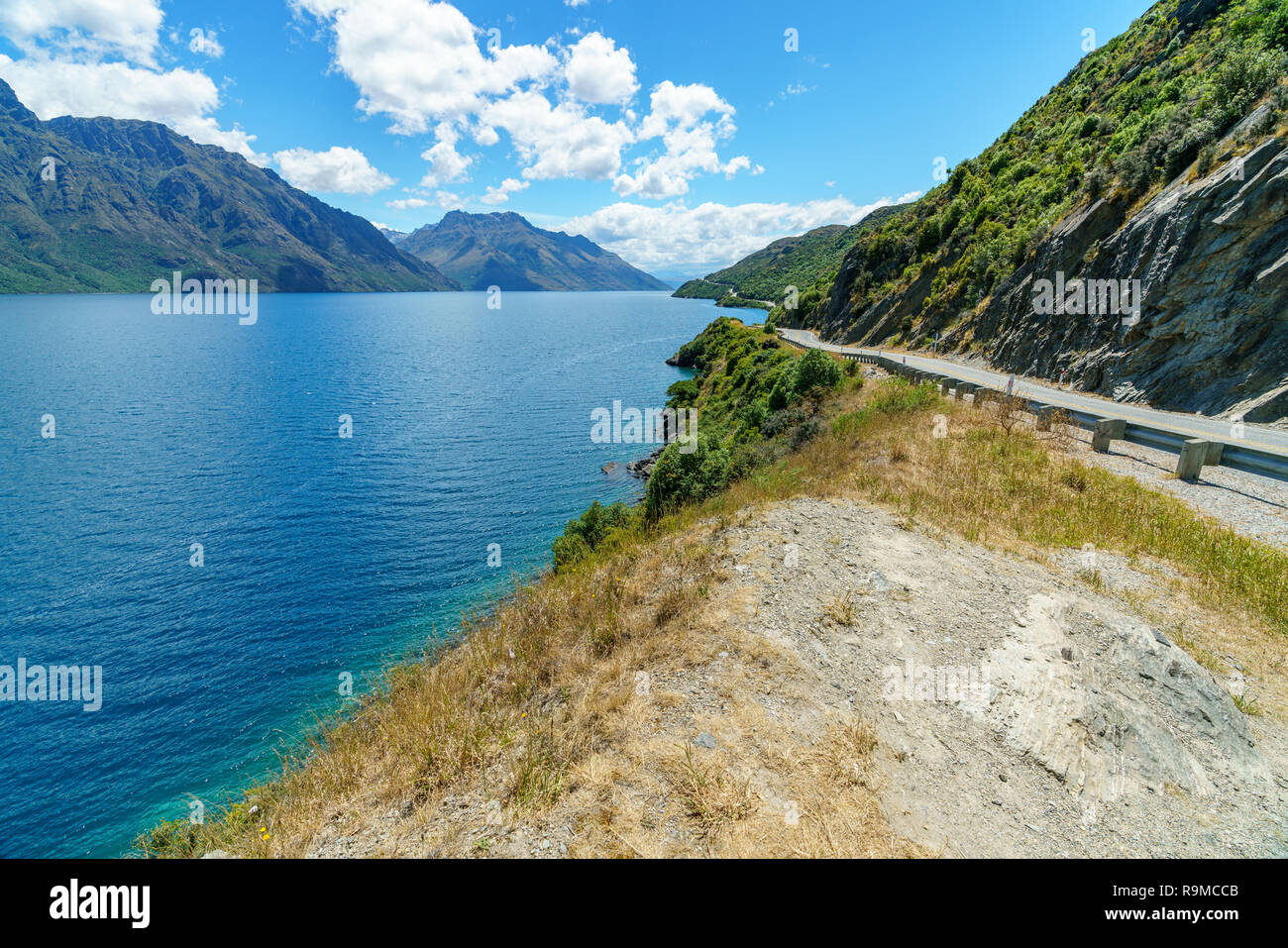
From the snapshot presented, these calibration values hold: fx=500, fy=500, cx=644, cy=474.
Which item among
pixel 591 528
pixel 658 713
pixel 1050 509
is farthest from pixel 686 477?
pixel 658 713

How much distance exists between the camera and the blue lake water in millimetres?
16828

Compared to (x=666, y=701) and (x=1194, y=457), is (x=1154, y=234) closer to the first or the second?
(x=1194, y=457)

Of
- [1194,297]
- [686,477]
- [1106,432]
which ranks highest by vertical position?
[1194,297]

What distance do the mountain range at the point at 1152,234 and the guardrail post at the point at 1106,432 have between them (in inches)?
219

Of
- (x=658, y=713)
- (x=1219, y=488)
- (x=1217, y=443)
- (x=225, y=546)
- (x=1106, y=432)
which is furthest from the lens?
(x=225, y=546)

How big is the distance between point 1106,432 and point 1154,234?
13.6 metres

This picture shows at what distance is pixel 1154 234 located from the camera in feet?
74.8

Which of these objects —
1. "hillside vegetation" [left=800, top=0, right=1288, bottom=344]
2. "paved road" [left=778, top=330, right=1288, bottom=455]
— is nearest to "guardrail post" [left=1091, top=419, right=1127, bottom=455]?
"paved road" [left=778, top=330, right=1288, bottom=455]

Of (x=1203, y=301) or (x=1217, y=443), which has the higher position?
(x=1203, y=301)

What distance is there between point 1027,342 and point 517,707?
36073mm

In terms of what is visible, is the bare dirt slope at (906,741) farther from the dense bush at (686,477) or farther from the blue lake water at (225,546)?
the blue lake water at (225,546)

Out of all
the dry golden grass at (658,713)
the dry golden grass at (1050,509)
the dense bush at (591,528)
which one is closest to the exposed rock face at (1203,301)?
the dry golden grass at (1050,509)

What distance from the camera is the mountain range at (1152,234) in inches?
748
